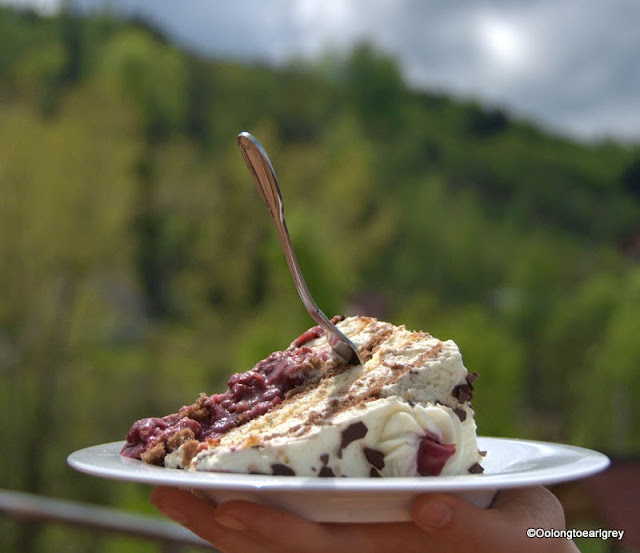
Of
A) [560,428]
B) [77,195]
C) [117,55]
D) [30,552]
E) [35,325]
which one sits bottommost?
[30,552]

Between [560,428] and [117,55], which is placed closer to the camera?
[560,428]

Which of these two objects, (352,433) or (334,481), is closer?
(334,481)

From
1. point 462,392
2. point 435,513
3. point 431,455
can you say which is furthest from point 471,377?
point 435,513

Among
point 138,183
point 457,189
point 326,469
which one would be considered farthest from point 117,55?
point 326,469

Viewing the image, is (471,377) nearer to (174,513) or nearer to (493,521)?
(493,521)

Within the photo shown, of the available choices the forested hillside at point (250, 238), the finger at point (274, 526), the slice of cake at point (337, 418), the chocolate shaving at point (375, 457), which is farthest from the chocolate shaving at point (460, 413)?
the forested hillside at point (250, 238)

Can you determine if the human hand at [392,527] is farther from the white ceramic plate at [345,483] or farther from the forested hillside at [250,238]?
the forested hillside at [250,238]

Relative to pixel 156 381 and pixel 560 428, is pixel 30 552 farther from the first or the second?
pixel 560 428
